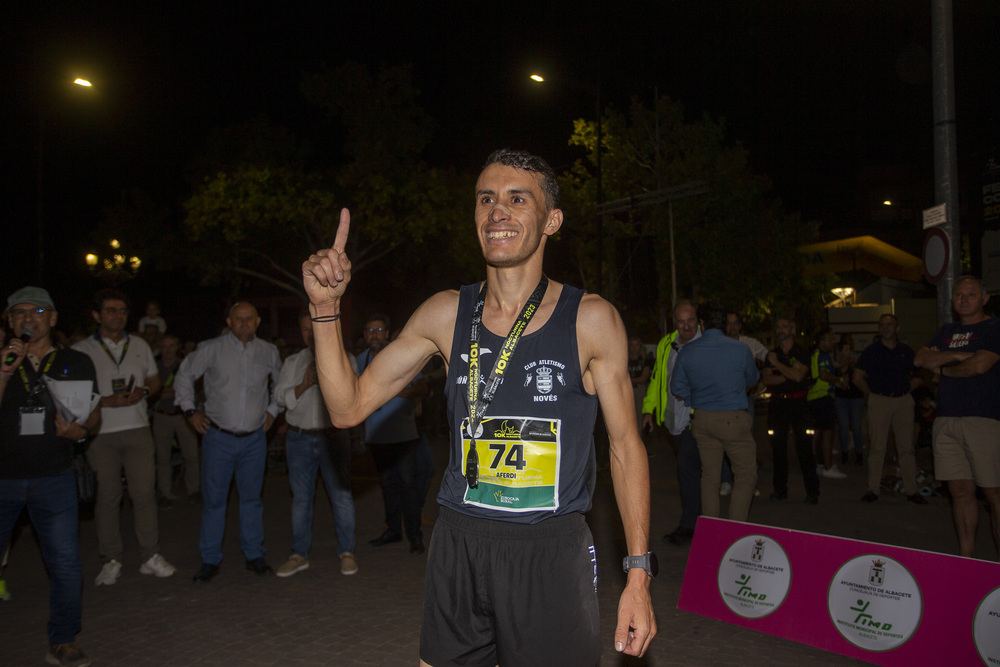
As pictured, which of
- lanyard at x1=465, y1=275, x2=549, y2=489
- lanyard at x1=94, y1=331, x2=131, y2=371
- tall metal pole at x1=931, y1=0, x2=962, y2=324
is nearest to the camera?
lanyard at x1=465, y1=275, x2=549, y2=489

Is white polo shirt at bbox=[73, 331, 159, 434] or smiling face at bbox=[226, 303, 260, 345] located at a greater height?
smiling face at bbox=[226, 303, 260, 345]

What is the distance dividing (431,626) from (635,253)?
16686mm

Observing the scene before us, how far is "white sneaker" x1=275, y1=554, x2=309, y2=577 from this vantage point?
21.5ft

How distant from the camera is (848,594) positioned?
4586 mm

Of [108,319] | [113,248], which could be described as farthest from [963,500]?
[113,248]

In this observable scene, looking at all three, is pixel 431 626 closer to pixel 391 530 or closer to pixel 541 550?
pixel 541 550

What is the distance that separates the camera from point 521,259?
260 centimetres

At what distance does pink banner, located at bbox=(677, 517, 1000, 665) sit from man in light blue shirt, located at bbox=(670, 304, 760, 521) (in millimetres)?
1356

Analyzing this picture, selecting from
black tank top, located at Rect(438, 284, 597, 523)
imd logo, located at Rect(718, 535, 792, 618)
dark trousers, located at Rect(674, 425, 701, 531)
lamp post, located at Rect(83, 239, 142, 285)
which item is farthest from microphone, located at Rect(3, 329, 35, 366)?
lamp post, located at Rect(83, 239, 142, 285)

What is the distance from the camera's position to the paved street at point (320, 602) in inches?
189

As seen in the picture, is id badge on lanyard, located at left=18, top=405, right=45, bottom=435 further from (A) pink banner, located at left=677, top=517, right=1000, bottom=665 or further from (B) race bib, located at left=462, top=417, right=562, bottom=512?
(A) pink banner, located at left=677, top=517, right=1000, bottom=665

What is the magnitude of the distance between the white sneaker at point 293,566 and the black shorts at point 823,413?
7429mm

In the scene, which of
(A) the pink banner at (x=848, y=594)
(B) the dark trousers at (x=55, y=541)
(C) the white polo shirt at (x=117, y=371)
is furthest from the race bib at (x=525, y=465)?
(C) the white polo shirt at (x=117, y=371)

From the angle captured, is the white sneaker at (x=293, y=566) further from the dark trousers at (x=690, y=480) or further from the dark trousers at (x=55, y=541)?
the dark trousers at (x=690, y=480)
